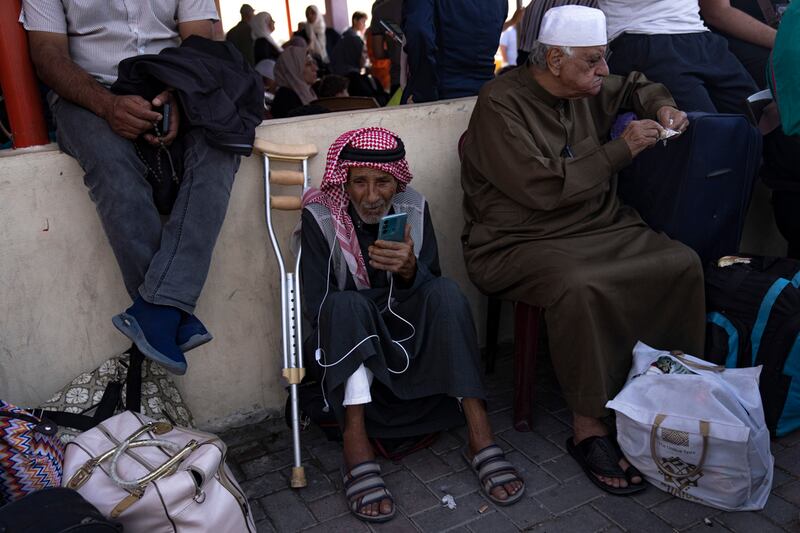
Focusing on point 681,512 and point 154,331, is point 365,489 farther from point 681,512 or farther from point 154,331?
point 681,512

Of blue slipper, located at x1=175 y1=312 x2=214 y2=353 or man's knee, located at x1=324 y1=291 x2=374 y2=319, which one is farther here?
man's knee, located at x1=324 y1=291 x2=374 y2=319

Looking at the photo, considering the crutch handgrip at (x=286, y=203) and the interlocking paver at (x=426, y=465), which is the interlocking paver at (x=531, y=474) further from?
the crutch handgrip at (x=286, y=203)

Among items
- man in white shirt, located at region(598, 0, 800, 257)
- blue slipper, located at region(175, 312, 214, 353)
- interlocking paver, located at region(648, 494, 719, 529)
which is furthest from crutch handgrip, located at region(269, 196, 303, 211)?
man in white shirt, located at region(598, 0, 800, 257)

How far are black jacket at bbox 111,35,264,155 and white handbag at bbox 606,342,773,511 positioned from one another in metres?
1.71

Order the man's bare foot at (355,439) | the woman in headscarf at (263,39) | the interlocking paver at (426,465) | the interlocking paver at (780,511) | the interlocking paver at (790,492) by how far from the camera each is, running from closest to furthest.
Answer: the interlocking paver at (780,511)
the interlocking paver at (790,492)
the man's bare foot at (355,439)
the interlocking paver at (426,465)
the woman in headscarf at (263,39)

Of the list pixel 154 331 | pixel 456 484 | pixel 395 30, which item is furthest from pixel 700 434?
pixel 395 30

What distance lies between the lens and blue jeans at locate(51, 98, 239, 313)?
256 cm

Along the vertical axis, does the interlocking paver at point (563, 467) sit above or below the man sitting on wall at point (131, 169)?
below

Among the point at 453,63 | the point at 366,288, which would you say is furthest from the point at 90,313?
the point at 453,63

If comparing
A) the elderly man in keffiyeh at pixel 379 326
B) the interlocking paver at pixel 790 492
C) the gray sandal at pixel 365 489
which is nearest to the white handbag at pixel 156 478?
the gray sandal at pixel 365 489

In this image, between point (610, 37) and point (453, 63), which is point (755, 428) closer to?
point (610, 37)

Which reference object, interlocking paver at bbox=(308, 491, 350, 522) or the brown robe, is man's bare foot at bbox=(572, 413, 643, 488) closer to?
the brown robe

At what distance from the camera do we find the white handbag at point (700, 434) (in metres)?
2.45

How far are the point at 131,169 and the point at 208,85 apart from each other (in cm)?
41
